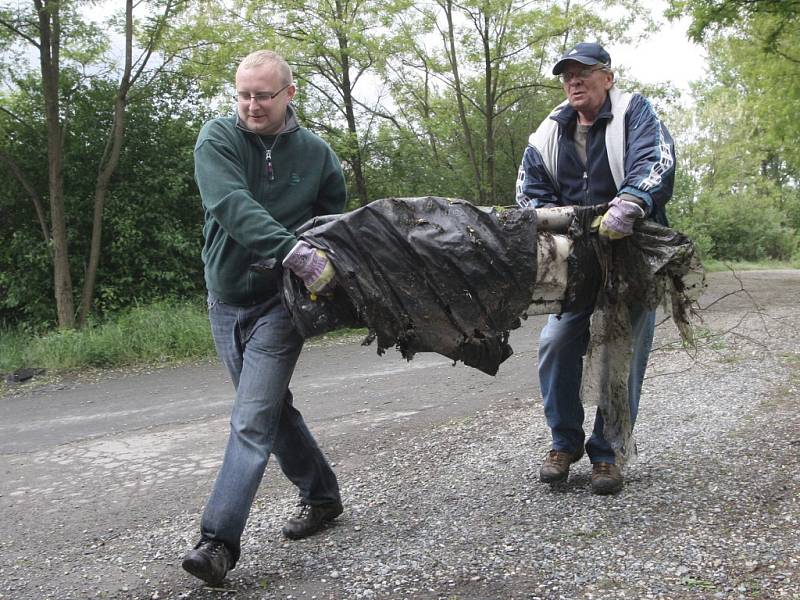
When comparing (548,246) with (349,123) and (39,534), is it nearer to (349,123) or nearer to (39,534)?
(39,534)

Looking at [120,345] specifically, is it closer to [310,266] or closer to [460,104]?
[310,266]

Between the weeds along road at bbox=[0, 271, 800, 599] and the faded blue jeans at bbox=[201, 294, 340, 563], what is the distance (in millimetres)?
251

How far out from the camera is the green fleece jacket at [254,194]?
9.69ft

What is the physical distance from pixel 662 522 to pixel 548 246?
51.2 inches

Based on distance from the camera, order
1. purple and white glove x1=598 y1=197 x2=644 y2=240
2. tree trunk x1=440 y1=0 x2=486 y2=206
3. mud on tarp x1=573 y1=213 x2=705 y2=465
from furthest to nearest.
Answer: tree trunk x1=440 y1=0 x2=486 y2=206 < mud on tarp x1=573 y1=213 x2=705 y2=465 < purple and white glove x1=598 y1=197 x2=644 y2=240

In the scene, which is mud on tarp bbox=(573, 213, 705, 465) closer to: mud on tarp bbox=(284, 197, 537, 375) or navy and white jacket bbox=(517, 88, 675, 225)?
navy and white jacket bbox=(517, 88, 675, 225)

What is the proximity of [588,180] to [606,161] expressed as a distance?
0.41 feet

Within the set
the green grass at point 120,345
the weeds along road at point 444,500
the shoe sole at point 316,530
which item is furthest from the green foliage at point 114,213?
the shoe sole at point 316,530

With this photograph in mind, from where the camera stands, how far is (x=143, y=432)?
6242 mm

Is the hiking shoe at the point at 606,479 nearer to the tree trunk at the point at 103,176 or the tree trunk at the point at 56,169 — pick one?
the tree trunk at the point at 56,169

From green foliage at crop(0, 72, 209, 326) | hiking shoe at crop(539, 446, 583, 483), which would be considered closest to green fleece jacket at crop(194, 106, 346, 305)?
hiking shoe at crop(539, 446, 583, 483)

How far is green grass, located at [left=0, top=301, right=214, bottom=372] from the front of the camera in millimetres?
9773

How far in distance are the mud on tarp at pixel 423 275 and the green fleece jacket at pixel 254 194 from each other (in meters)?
0.22

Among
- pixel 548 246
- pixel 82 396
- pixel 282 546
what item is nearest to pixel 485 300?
pixel 548 246
